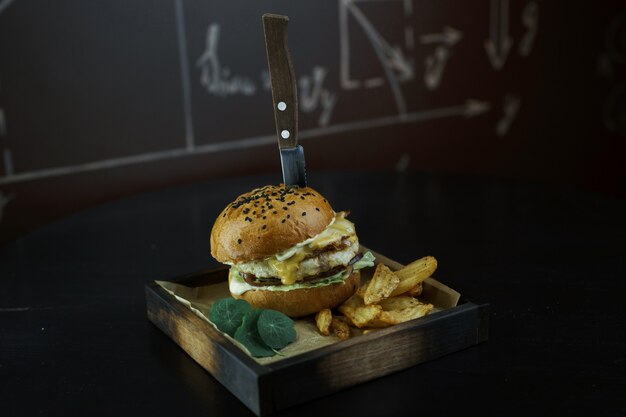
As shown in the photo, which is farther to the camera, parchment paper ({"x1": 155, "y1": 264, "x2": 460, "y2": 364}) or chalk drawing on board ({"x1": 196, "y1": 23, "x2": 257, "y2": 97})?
chalk drawing on board ({"x1": 196, "y1": 23, "x2": 257, "y2": 97})

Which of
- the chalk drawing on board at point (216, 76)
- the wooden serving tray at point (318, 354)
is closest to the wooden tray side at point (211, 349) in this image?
the wooden serving tray at point (318, 354)

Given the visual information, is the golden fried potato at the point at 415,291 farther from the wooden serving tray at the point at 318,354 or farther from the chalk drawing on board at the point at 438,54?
the chalk drawing on board at the point at 438,54

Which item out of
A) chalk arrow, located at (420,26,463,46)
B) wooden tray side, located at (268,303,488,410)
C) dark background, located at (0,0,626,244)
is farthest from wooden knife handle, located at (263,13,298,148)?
chalk arrow, located at (420,26,463,46)

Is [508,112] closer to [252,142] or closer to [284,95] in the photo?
[252,142]

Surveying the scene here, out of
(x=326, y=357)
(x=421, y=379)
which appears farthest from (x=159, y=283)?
(x=421, y=379)

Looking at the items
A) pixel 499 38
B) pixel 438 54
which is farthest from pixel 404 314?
pixel 499 38

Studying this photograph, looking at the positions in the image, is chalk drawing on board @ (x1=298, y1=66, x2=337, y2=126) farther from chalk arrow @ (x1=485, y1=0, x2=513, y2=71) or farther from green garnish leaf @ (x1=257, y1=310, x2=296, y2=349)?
green garnish leaf @ (x1=257, y1=310, x2=296, y2=349)
